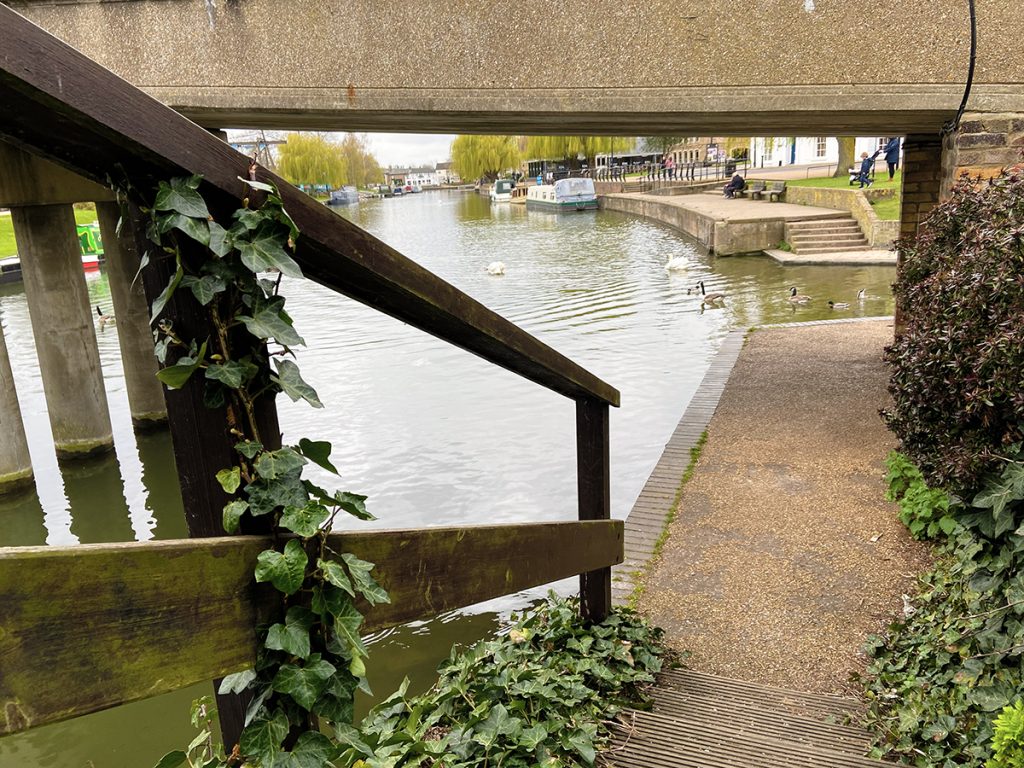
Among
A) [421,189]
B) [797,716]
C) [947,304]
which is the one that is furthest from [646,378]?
[421,189]

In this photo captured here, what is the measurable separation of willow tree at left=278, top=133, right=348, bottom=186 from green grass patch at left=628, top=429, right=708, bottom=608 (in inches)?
2783

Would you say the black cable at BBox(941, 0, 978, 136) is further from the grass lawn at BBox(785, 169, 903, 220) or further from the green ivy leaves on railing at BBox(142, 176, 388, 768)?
the grass lawn at BBox(785, 169, 903, 220)

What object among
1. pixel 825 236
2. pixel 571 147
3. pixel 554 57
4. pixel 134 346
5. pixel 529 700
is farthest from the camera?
pixel 571 147

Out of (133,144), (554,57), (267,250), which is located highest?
(554,57)

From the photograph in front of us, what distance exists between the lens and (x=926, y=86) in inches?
232

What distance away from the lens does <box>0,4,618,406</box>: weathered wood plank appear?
37.3 inches

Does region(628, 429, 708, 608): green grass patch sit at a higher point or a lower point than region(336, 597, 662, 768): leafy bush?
lower

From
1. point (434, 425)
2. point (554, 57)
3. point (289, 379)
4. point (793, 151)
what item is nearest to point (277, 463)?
point (289, 379)

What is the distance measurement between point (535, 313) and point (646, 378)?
561 cm

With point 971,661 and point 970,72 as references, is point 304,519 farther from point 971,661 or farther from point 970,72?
point 970,72

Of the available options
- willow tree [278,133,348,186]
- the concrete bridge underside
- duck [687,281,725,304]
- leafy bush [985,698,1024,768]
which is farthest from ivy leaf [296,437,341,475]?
willow tree [278,133,348,186]

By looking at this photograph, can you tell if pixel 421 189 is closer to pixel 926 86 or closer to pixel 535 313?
pixel 535 313

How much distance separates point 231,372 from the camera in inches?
47.1

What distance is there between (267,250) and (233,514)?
1.29ft
